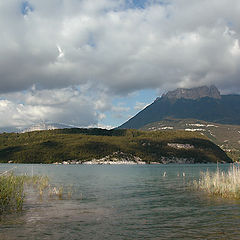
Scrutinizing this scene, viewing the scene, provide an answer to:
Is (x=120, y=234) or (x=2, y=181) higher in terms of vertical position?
(x=2, y=181)

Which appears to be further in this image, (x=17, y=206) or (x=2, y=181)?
(x=17, y=206)

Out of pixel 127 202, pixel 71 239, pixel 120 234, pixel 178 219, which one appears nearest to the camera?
pixel 71 239

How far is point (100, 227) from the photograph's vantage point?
82.8ft

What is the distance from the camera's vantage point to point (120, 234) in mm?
23156

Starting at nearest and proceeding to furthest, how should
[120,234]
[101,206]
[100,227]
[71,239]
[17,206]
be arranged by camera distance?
[71,239], [120,234], [100,227], [17,206], [101,206]

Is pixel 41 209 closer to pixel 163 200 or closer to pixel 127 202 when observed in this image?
pixel 127 202

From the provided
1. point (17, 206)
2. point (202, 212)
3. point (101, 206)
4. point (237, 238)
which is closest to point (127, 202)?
point (101, 206)

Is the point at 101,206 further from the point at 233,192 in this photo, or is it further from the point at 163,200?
the point at 233,192

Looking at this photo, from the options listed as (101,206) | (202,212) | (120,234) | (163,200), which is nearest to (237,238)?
(120,234)

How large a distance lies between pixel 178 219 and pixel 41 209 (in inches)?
611

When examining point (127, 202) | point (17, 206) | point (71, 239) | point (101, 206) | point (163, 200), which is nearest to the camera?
point (71, 239)

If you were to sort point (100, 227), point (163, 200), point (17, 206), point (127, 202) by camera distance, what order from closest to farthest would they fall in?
point (100, 227) < point (17, 206) < point (127, 202) < point (163, 200)

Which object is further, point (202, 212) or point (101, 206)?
point (101, 206)

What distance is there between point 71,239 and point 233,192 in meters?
30.5
